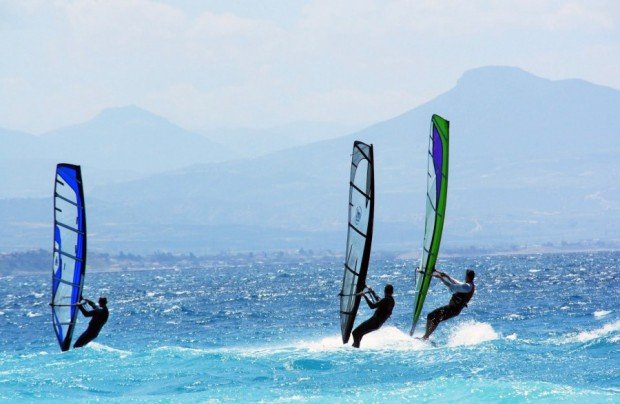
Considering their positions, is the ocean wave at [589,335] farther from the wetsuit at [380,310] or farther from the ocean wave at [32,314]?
the ocean wave at [32,314]

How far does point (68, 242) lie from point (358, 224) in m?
6.13

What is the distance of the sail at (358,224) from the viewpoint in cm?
1909

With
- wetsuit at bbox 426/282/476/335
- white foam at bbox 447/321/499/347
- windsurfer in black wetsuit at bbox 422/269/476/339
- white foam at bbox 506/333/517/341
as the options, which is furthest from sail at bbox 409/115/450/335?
white foam at bbox 506/333/517/341

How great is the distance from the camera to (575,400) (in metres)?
16.0

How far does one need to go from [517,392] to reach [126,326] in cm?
2285

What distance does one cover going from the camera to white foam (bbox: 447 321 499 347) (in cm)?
2342

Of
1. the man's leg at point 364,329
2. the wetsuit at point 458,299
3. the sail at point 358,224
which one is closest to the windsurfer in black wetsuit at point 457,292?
the wetsuit at point 458,299

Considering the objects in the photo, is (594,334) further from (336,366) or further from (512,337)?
(336,366)

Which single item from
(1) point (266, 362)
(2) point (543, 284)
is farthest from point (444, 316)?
(2) point (543, 284)

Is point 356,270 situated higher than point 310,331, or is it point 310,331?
point 356,270

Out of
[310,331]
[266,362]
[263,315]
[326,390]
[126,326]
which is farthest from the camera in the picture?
[263,315]

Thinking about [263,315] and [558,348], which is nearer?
[558,348]

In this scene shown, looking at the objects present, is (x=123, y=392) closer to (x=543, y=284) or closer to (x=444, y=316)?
(x=444, y=316)

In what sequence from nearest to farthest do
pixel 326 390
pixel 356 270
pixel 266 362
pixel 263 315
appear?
pixel 326 390
pixel 356 270
pixel 266 362
pixel 263 315
